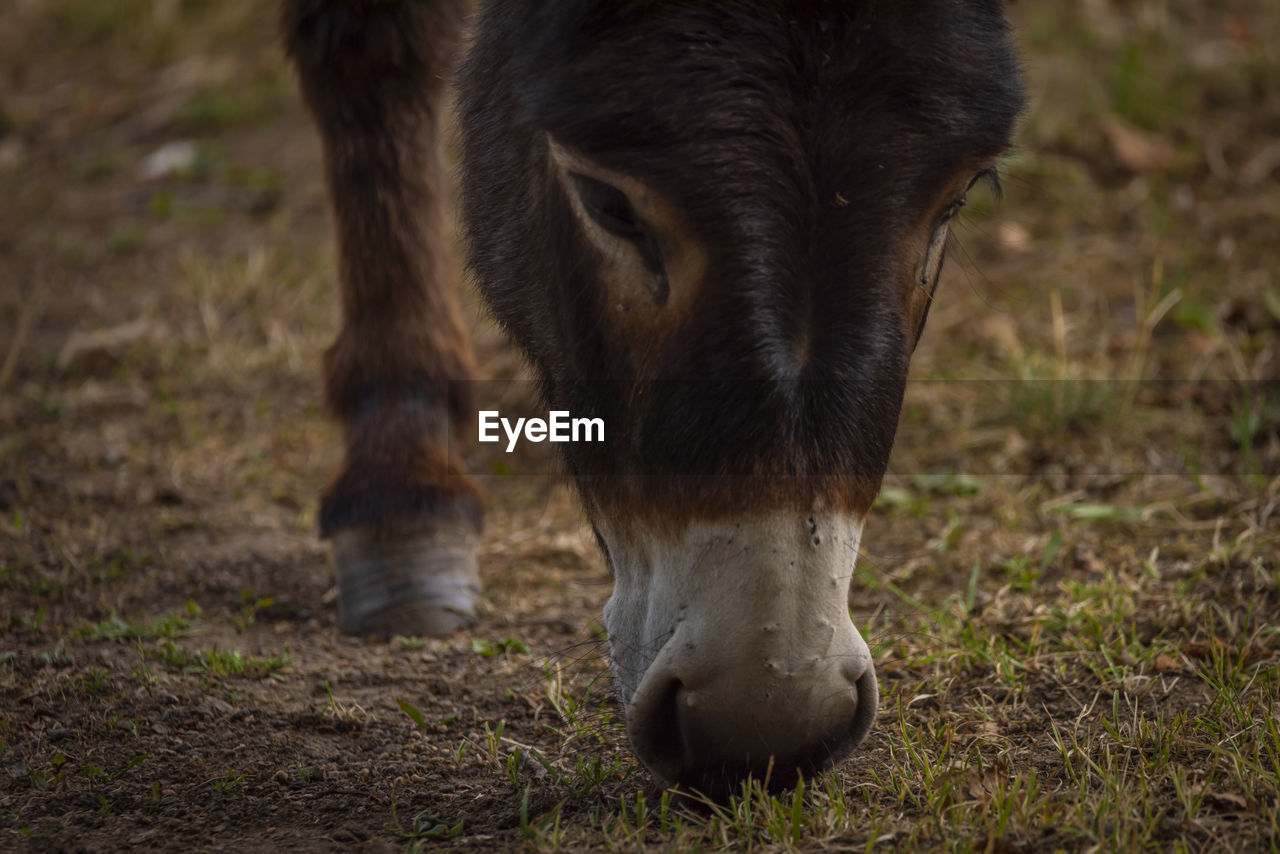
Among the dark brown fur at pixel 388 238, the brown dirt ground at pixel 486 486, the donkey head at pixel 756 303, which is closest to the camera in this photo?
the donkey head at pixel 756 303

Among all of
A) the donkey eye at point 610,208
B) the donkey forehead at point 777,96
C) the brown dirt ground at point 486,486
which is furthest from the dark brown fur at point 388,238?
the donkey forehead at point 777,96

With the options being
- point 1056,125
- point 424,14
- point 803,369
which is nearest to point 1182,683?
point 803,369

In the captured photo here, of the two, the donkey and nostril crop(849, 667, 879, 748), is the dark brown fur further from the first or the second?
nostril crop(849, 667, 879, 748)

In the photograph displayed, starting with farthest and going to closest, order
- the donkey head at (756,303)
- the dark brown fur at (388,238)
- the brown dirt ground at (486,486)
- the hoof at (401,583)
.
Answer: the dark brown fur at (388,238), the hoof at (401,583), the brown dirt ground at (486,486), the donkey head at (756,303)

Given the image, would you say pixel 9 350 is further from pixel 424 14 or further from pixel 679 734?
pixel 679 734

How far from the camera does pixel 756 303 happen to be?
1.86 m

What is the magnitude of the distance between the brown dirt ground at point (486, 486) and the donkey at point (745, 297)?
0.34 meters

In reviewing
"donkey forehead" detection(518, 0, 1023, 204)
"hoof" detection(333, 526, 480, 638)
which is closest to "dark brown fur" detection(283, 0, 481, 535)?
"hoof" detection(333, 526, 480, 638)

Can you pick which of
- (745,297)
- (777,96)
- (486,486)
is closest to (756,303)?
(745,297)

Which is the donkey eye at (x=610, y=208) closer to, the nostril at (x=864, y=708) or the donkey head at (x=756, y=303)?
the donkey head at (x=756, y=303)

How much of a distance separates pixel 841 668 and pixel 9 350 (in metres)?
4.36

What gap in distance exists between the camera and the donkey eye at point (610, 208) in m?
2.02

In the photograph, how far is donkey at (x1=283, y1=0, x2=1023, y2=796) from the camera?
6.11 ft

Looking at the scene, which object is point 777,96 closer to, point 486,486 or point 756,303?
point 756,303
